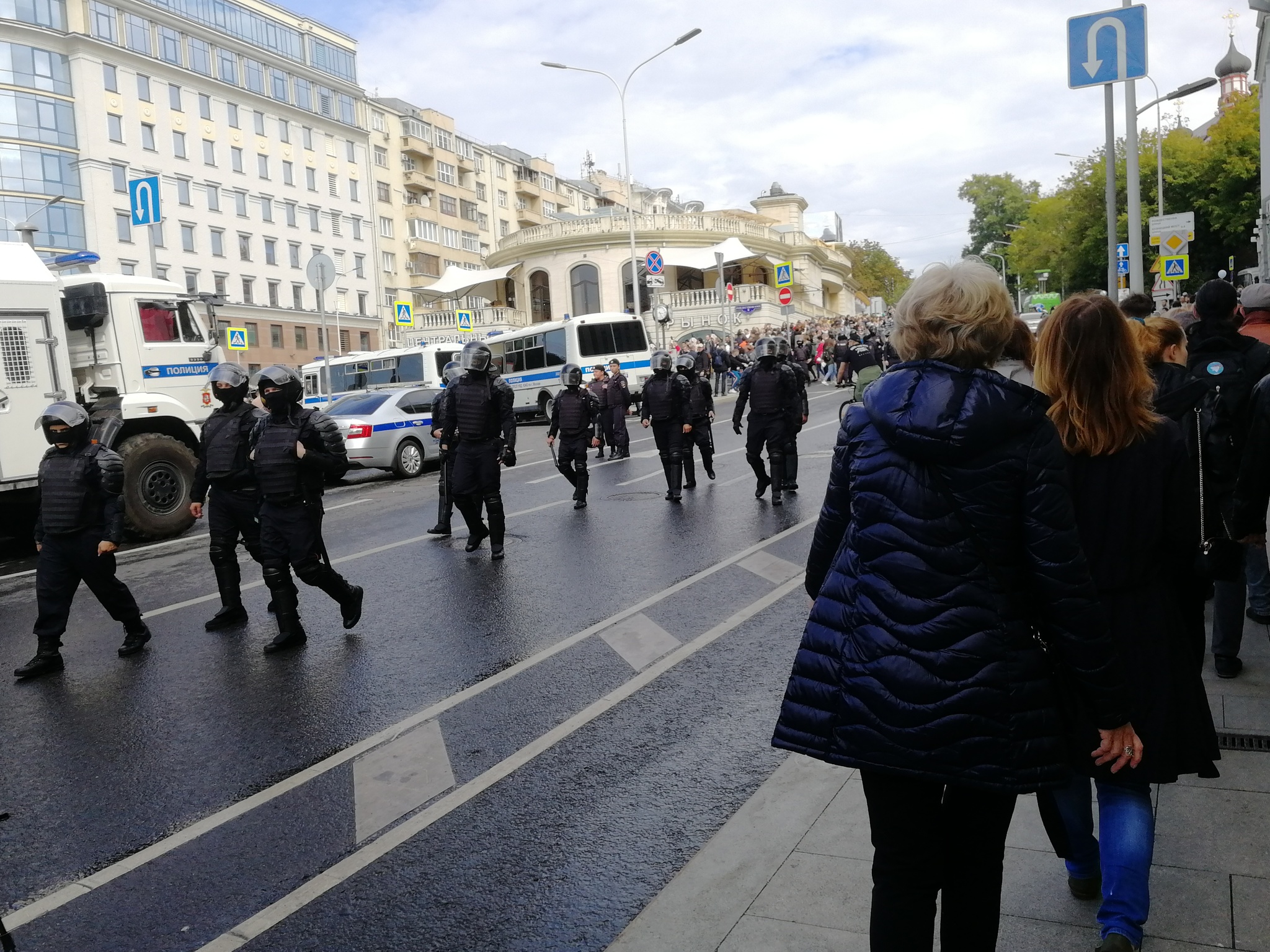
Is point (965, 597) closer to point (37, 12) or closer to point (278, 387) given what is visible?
point (278, 387)

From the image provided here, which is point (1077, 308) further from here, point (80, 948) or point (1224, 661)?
point (80, 948)

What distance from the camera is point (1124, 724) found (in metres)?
2.63

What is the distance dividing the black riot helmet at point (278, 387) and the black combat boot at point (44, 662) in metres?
2.03

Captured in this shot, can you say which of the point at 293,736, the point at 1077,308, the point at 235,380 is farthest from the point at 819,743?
the point at 235,380

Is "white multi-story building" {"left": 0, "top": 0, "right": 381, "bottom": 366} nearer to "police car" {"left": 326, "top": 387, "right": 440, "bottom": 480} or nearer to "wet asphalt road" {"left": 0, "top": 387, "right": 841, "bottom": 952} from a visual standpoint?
"police car" {"left": 326, "top": 387, "right": 440, "bottom": 480}

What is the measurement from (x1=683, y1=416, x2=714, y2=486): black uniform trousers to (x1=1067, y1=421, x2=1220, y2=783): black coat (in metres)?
11.4

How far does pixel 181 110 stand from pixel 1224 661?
64609mm

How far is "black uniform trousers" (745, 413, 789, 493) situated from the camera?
43.4 ft

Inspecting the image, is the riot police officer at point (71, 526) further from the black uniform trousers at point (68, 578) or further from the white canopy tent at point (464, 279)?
the white canopy tent at point (464, 279)

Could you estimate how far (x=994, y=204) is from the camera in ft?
342

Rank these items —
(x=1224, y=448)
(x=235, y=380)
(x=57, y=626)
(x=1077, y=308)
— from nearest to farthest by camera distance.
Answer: (x=1077, y=308) → (x=1224, y=448) → (x=57, y=626) → (x=235, y=380)

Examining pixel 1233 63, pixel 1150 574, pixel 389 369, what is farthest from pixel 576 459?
pixel 1233 63

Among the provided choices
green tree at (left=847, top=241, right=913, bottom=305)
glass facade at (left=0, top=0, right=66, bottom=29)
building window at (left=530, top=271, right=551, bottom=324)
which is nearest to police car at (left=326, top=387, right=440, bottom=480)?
building window at (left=530, top=271, right=551, bottom=324)

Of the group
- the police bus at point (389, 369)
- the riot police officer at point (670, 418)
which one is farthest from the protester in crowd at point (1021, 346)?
the police bus at point (389, 369)
